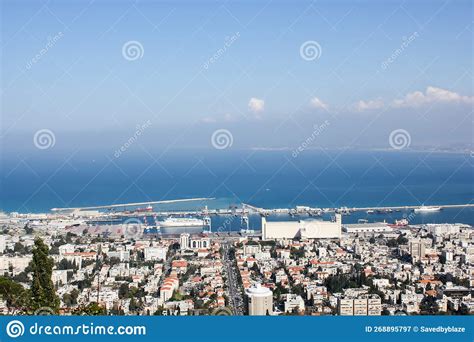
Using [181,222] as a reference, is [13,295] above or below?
below

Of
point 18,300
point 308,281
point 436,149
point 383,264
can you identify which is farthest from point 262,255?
point 18,300

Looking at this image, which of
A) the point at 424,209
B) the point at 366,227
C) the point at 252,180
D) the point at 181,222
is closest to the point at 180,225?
the point at 181,222

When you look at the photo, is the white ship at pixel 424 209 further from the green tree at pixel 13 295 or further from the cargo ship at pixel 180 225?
the green tree at pixel 13 295

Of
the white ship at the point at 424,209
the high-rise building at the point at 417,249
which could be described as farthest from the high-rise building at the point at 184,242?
the white ship at the point at 424,209

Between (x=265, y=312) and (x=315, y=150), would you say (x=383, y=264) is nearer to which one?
(x=315, y=150)

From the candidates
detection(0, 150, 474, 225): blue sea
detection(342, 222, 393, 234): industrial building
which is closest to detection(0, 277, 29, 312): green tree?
detection(0, 150, 474, 225): blue sea

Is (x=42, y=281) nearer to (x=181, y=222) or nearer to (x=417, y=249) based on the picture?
(x=181, y=222)
